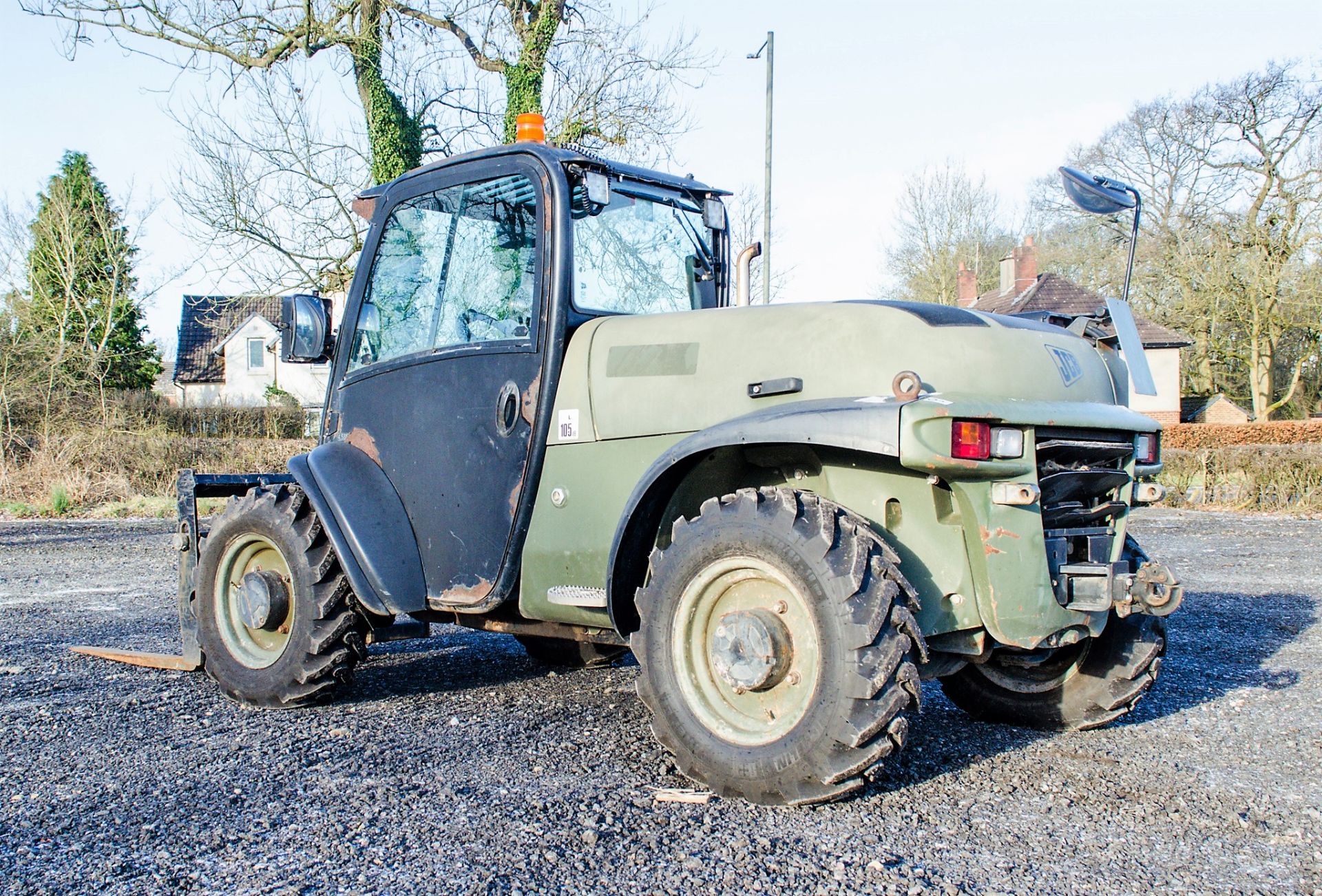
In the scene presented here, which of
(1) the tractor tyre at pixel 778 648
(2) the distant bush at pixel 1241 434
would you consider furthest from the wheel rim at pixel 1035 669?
(2) the distant bush at pixel 1241 434

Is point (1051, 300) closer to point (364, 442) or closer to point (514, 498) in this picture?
point (364, 442)

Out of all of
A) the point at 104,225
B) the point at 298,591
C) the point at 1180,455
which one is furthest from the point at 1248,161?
the point at 298,591

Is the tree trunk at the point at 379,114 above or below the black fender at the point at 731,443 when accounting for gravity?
above

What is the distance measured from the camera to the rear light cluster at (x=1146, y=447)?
3871mm

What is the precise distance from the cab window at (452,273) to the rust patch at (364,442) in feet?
1.03

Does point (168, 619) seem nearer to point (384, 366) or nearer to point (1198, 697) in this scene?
point (384, 366)

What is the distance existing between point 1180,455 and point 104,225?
102 feet

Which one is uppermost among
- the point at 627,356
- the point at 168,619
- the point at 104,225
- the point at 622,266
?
the point at 104,225

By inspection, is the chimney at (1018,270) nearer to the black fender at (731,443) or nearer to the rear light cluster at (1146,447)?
the rear light cluster at (1146,447)

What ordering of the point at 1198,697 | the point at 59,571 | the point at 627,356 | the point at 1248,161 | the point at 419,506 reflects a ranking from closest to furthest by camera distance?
the point at 627,356, the point at 419,506, the point at 1198,697, the point at 59,571, the point at 1248,161

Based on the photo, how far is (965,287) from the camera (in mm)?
36188

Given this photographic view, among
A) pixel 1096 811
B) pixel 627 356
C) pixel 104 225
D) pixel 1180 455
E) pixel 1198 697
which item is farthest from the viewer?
pixel 104 225

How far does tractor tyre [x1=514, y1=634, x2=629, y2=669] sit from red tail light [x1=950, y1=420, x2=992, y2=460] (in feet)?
9.57

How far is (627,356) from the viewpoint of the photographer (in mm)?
4043
